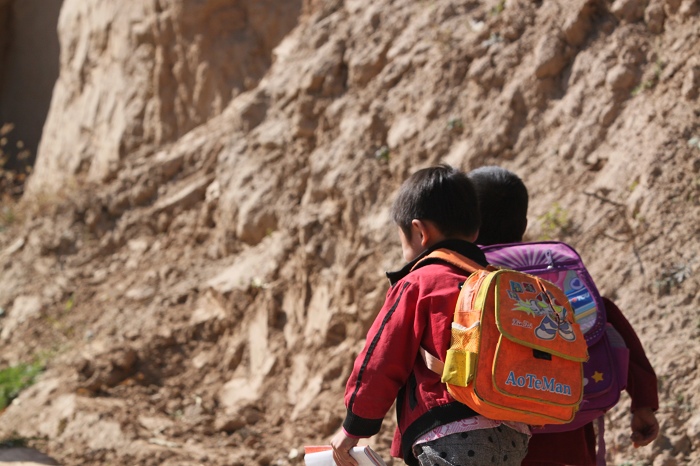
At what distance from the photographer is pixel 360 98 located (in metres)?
6.85

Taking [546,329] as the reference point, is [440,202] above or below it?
above

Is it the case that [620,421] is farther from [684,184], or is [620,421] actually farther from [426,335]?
[426,335]

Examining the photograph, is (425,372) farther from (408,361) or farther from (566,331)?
(566,331)

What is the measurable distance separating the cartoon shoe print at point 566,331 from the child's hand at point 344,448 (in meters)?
0.66

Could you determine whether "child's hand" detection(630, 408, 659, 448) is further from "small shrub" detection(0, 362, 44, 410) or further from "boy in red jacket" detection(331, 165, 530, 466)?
"small shrub" detection(0, 362, 44, 410)

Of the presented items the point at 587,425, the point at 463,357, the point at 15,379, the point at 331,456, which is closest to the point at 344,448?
the point at 331,456

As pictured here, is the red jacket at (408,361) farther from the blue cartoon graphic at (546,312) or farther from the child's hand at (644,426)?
the child's hand at (644,426)

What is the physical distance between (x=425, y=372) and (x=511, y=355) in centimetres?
28

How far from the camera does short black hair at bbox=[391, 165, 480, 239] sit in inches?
Result: 104

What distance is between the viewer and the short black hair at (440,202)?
104 inches

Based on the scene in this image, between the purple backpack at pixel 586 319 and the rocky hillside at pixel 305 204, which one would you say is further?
the rocky hillside at pixel 305 204

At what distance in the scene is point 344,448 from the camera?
253cm

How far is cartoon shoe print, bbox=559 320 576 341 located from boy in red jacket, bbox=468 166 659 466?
509 millimetres

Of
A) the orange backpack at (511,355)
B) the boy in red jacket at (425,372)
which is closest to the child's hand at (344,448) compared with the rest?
the boy in red jacket at (425,372)
